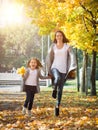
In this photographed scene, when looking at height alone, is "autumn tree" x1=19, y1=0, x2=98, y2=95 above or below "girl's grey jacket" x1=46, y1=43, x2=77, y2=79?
above

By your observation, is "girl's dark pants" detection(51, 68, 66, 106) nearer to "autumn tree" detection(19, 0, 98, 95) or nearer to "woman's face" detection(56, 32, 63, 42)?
"woman's face" detection(56, 32, 63, 42)

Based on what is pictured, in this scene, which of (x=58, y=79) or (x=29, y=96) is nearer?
(x=58, y=79)

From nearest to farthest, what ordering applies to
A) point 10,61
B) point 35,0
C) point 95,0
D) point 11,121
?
point 11,121 → point 95,0 → point 35,0 → point 10,61

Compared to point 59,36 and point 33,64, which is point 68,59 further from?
point 33,64

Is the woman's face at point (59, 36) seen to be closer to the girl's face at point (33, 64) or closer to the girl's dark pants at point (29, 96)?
the girl's face at point (33, 64)

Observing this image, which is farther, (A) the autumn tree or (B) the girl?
(A) the autumn tree

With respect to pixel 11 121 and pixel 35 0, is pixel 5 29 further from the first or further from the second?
pixel 11 121

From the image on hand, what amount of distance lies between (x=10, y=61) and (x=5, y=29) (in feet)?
20.7

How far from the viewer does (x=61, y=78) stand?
10766mm

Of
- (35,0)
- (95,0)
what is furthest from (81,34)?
(35,0)

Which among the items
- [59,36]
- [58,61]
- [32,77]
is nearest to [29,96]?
[32,77]

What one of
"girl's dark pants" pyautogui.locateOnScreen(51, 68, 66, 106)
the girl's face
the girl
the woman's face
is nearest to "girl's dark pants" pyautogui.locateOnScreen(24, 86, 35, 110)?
the girl

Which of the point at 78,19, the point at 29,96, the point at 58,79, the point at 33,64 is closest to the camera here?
the point at 58,79

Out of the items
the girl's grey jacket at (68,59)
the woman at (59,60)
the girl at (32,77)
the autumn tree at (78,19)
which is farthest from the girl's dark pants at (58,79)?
the autumn tree at (78,19)
